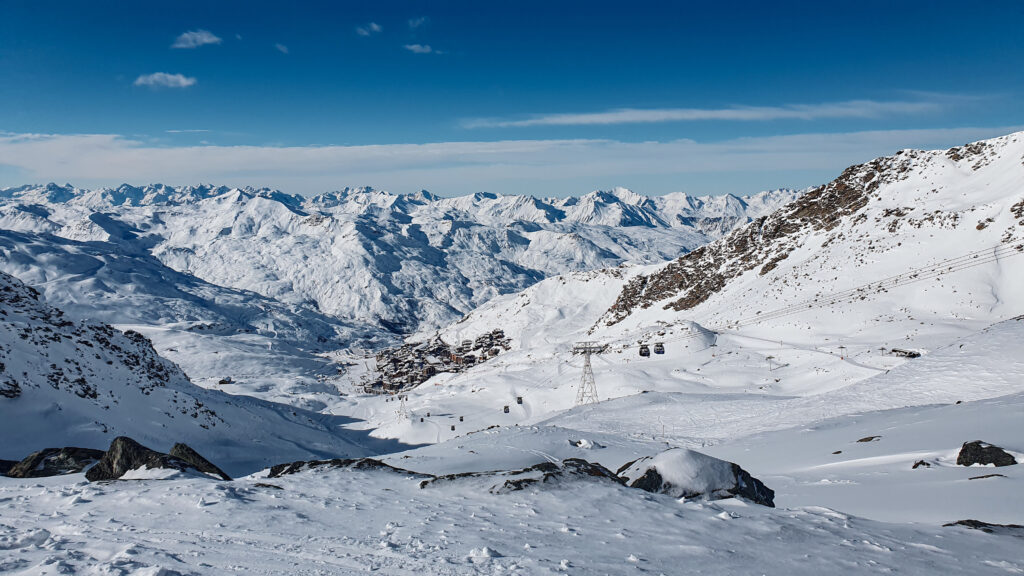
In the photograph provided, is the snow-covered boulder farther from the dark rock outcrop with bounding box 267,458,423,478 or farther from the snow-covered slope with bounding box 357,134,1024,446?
the snow-covered slope with bounding box 357,134,1024,446

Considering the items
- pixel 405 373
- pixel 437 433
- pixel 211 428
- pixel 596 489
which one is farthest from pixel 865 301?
pixel 405 373

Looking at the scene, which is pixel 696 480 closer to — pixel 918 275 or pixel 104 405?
pixel 104 405

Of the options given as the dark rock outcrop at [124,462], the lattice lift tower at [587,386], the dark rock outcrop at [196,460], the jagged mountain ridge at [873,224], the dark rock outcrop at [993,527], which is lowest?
the lattice lift tower at [587,386]

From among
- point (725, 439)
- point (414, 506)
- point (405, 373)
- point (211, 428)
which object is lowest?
point (405, 373)

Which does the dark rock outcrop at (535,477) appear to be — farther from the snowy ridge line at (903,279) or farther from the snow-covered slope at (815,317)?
the snowy ridge line at (903,279)

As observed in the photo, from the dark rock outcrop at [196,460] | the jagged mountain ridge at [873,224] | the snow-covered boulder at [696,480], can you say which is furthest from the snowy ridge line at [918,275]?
the dark rock outcrop at [196,460]

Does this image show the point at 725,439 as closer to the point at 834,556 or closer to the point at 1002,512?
the point at 1002,512

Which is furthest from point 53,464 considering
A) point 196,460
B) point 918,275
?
point 918,275
